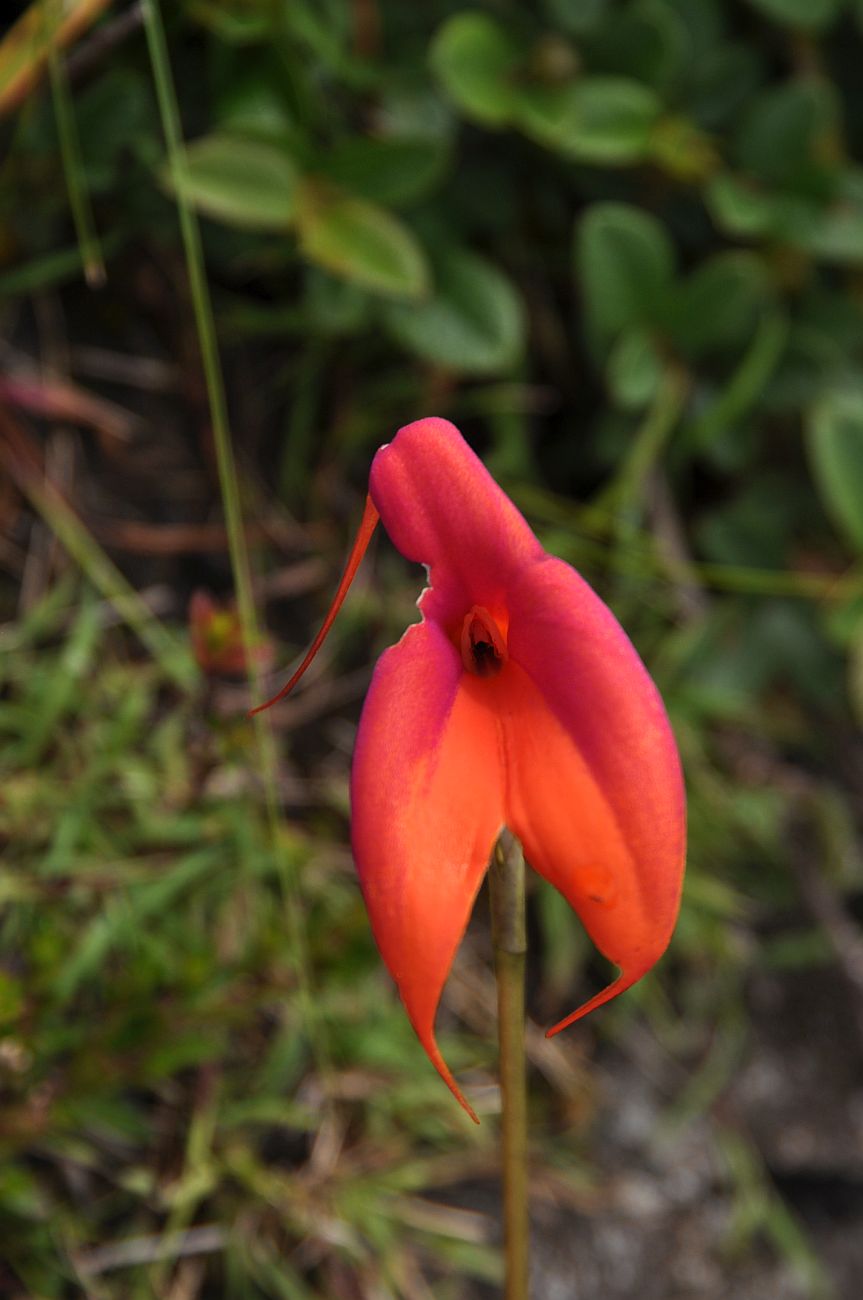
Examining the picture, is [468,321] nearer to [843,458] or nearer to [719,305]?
[719,305]

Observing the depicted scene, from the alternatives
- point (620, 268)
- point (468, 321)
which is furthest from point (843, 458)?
point (468, 321)

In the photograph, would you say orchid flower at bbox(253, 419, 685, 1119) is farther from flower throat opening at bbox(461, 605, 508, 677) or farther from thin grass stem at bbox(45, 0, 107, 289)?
thin grass stem at bbox(45, 0, 107, 289)

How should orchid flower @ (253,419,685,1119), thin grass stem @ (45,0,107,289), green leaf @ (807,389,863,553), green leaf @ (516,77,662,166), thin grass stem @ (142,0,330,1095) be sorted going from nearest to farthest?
1. orchid flower @ (253,419,685,1119)
2. thin grass stem @ (142,0,330,1095)
3. thin grass stem @ (45,0,107,289)
4. green leaf @ (516,77,662,166)
5. green leaf @ (807,389,863,553)

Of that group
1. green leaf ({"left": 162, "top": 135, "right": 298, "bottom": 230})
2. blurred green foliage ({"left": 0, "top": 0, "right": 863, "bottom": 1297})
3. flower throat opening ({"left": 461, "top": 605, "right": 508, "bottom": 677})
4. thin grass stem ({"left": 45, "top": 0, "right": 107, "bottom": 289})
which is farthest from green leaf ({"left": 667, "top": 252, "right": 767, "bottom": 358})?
flower throat opening ({"left": 461, "top": 605, "right": 508, "bottom": 677})

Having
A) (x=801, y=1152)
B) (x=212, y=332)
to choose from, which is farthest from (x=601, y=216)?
(x=801, y=1152)

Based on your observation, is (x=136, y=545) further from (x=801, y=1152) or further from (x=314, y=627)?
(x=801, y=1152)

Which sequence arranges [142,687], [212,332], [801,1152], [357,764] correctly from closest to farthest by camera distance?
[357,764] → [142,687] → [212,332] → [801,1152]
